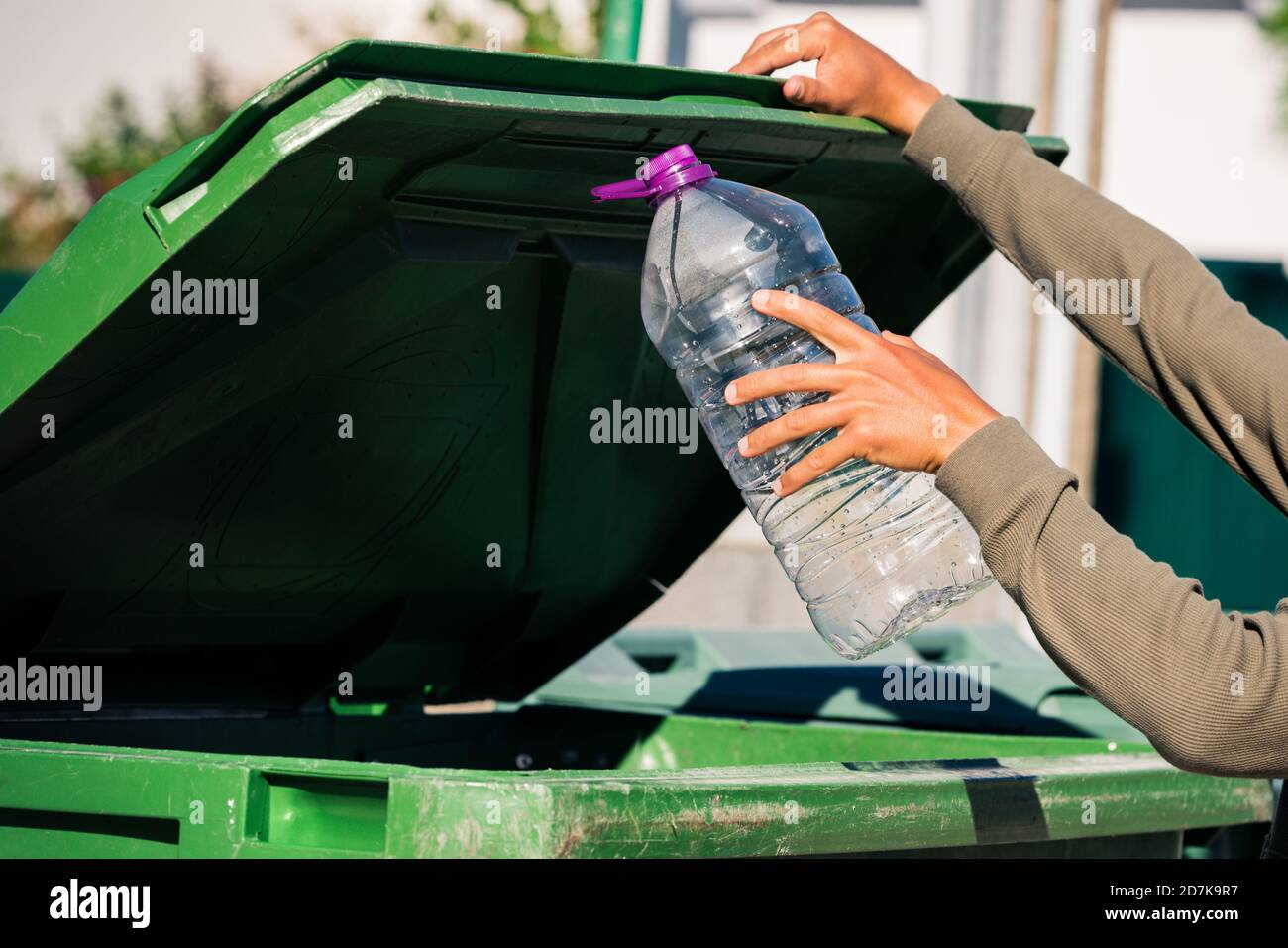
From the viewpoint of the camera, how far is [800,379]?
5.62 feet

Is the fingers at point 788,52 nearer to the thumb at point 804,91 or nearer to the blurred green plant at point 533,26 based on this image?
the thumb at point 804,91

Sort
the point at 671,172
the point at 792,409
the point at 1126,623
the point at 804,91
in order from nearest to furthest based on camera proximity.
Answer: the point at 1126,623 → the point at 671,172 → the point at 804,91 → the point at 792,409

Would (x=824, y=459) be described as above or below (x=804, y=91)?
below

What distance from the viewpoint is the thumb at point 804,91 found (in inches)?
88.9

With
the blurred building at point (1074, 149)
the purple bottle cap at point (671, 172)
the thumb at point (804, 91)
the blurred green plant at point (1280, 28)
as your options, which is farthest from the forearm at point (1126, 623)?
the blurred green plant at point (1280, 28)

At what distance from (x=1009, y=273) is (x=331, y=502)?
496 cm

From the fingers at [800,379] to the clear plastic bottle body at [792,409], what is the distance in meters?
0.65

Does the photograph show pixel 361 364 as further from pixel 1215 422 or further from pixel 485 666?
pixel 1215 422

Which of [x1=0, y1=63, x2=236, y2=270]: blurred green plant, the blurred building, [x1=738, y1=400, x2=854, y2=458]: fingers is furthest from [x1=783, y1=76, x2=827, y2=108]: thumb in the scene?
[x1=0, y1=63, x2=236, y2=270]: blurred green plant

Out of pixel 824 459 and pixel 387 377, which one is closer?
pixel 824 459

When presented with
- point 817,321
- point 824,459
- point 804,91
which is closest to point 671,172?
point 804,91

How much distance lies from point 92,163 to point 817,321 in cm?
1074

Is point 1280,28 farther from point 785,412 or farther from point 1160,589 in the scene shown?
point 1160,589
